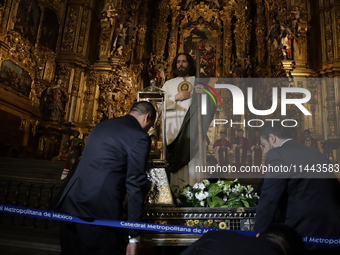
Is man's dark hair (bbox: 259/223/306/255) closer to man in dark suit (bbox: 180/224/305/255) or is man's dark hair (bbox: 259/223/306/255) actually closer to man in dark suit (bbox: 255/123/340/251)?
man in dark suit (bbox: 180/224/305/255)

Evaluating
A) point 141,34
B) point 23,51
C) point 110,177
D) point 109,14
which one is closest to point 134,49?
point 141,34

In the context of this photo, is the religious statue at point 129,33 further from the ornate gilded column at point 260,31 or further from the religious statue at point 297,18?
the religious statue at point 297,18

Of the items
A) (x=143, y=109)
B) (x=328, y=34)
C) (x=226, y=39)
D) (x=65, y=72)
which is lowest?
(x=143, y=109)

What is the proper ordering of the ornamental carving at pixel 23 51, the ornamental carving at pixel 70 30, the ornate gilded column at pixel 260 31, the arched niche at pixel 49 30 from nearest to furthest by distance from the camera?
the ornamental carving at pixel 23 51 → the arched niche at pixel 49 30 → the ornamental carving at pixel 70 30 → the ornate gilded column at pixel 260 31

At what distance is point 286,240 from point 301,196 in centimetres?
92

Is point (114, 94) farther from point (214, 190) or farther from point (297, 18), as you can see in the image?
point (214, 190)

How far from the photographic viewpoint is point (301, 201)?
1.96 meters

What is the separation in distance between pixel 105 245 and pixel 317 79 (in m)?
12.2

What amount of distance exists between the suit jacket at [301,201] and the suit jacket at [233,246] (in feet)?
2.68

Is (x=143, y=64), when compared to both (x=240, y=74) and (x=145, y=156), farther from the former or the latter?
(x=145, y=156)

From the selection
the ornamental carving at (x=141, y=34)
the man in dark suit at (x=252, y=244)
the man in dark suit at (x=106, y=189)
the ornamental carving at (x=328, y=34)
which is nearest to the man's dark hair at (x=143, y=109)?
the man in dark suit at (x=106, y=189)

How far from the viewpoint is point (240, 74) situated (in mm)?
13617

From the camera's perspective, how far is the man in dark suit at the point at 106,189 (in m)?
1.80

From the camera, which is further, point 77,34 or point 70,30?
point 70,30
